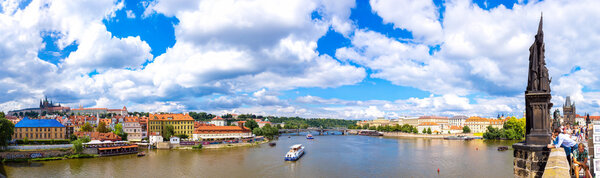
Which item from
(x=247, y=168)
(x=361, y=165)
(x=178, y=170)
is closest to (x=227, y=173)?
(x=247, y=168)

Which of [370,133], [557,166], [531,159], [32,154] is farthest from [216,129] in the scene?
[370,133]

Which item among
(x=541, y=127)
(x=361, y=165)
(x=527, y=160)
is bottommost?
(x=361, y=165)

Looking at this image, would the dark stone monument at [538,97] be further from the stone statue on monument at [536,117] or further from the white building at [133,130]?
the white building at [133,130]

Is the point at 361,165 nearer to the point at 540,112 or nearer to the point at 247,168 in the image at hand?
the point at 247,168

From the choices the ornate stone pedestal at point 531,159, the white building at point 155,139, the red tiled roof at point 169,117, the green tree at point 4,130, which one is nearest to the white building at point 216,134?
the red tiled roof at point 169,117

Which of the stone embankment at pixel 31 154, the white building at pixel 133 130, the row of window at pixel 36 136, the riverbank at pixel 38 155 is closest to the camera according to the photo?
the riverbank at pixel 38 155

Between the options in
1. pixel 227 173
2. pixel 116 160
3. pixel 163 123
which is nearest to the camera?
pixel 227 173

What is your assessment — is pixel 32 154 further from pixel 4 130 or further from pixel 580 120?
pixel 580 120

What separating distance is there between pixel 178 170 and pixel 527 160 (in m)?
35.5

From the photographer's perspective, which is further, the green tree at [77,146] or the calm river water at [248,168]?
the green tree at [77,146]

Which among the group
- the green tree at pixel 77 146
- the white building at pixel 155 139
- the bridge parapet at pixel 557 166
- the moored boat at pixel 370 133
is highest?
the bridge parapet at pixel 557 166

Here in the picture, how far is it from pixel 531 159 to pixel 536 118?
4.35 ft

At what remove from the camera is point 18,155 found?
4447 cm

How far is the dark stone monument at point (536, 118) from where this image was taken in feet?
37.6
